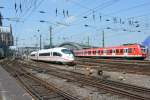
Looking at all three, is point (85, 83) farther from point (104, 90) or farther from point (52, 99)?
point (52, 99)

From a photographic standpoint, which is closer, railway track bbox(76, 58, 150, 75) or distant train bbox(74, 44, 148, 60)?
railway track bbox(76, 58, 150, 75)

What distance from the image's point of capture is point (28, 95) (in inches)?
660

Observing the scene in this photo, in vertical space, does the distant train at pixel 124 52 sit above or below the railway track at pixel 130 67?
above

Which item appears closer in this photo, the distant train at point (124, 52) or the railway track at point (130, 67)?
the railway track at point (130, 67)

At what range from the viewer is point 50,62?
54.0m

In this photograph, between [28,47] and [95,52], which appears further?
[28,47]

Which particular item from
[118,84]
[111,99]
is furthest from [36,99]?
[118,84]

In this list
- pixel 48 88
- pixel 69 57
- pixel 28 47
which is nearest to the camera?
pixel 48 88

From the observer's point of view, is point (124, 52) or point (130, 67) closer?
point (130, 67)

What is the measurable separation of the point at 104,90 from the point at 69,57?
27.7 metres

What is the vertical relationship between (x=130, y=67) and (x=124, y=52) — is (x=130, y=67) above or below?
below

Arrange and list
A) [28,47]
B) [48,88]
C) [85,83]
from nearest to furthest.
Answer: [48,88], [85,83], [28,47]

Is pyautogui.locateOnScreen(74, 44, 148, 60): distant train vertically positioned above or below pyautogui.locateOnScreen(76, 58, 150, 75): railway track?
above

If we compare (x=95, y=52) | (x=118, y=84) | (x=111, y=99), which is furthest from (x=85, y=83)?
(x=95, y=52)
